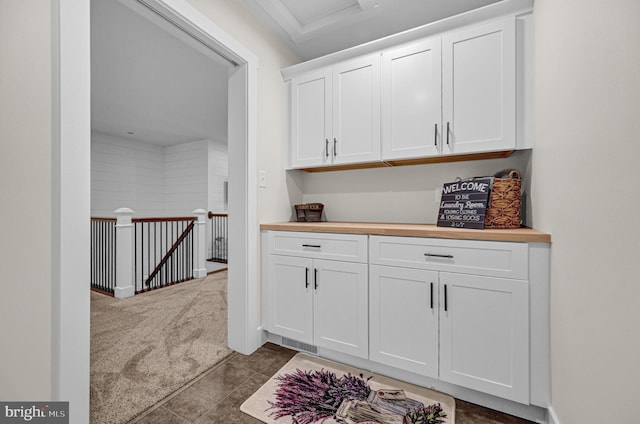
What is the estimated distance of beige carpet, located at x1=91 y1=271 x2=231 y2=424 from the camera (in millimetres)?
1510

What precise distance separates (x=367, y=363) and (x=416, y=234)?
3.03 ft

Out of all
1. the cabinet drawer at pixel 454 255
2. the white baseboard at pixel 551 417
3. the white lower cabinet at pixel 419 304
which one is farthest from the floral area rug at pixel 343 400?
the cabinet drawer at pixel 454 255

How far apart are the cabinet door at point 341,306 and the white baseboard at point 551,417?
90 cm

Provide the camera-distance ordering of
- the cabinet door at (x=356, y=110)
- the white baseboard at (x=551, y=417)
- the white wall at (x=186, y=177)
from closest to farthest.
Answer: the white baseboard at (x=551, y=417), the cabinet door at (x=356, y=110), the white wall at (x=186, y=177)

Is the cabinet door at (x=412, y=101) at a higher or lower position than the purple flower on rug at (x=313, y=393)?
higher

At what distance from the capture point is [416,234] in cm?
157

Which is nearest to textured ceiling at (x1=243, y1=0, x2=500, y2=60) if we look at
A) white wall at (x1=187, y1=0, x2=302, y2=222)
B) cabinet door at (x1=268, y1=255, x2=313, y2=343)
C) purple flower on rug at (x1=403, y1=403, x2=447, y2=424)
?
white wall at (x1=187, y1=0, x2=302, y2=222)

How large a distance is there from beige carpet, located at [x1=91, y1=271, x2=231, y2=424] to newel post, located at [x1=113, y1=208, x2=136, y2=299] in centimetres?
14

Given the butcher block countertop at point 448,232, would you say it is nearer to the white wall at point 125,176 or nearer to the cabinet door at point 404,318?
the cabinet door at point 404,318

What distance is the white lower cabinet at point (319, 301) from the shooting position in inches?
68.2

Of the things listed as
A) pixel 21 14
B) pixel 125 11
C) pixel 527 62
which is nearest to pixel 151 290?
pixel 125 11

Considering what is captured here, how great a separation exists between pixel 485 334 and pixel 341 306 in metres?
0.83

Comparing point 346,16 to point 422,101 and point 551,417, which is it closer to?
point 422,101

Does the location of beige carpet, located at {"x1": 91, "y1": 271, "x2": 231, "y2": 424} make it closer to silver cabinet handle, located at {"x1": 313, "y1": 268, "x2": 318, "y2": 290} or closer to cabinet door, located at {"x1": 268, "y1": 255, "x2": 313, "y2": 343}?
A: cabinet door, located at {"x1": 268, "y1": 255, "x2": 313, "y2": 343}
